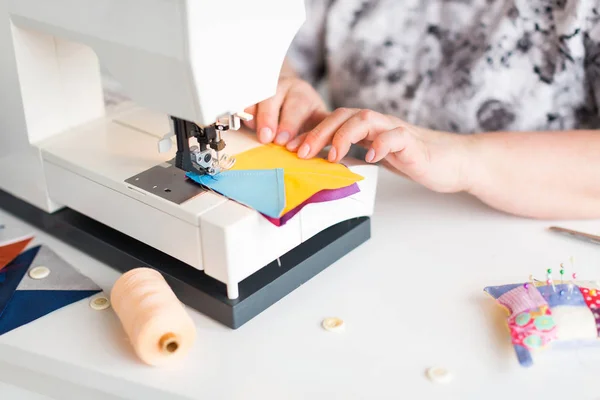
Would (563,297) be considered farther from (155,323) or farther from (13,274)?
(13,274)

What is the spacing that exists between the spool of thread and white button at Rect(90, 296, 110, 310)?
74 mm

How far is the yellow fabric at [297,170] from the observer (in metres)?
1.04

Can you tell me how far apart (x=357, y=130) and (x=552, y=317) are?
0.39m

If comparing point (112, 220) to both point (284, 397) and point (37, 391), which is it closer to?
point (37, 391)

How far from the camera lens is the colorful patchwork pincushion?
94cm

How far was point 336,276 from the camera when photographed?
112 centimetres

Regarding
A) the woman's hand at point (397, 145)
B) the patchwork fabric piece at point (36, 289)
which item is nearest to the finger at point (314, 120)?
the woman's hand at point (397, 145)

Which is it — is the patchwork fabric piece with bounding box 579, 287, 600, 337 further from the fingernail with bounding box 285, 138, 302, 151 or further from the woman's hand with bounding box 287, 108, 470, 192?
the fingernail with bounding box 285, 138, 302, 151

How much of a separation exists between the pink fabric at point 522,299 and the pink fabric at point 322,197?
0.25 meters

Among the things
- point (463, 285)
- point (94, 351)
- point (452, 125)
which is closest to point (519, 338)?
point (463, 285)

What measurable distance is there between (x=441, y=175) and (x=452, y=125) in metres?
0.36

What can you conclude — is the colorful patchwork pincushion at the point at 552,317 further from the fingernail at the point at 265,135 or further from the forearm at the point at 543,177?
A: the fingernail at the point at 265,135

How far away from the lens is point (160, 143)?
1.03 m

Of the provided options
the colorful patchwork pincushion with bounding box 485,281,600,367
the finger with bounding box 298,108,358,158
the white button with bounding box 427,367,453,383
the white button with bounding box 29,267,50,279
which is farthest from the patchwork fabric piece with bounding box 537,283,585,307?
the white button with bounding box 29,267,50,279
